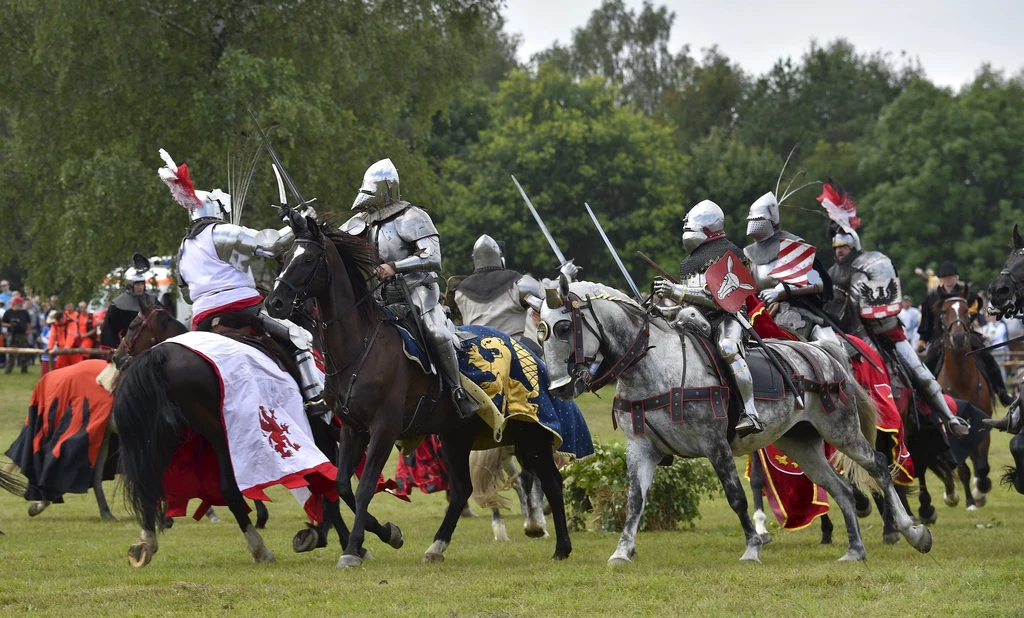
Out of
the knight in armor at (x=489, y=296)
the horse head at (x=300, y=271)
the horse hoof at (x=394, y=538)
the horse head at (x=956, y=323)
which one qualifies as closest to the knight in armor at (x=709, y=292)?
the horse head at (x=300, y=271)

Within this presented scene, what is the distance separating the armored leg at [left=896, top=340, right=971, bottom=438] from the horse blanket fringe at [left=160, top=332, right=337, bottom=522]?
18.6 feet

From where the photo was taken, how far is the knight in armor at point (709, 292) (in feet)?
31.9

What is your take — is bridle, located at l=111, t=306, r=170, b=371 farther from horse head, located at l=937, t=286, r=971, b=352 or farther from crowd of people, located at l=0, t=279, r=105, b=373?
crowd of people, located at l=0, t=279, r=105, b=373

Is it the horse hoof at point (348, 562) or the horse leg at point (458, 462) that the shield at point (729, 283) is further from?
the horse hoof at point (348, 562)

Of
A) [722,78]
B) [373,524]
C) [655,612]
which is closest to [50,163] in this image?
[373,524]

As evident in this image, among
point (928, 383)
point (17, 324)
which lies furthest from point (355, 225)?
point (17, 324)

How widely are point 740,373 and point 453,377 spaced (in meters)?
2.07

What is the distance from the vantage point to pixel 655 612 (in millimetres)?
7359

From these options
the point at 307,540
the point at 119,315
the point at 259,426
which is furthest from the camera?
the point at 119,315

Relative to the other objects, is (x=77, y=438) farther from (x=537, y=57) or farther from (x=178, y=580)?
(x=537, y=57)

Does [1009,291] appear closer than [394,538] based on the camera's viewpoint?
Yes

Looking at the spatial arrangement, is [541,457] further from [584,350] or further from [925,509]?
[925,509]

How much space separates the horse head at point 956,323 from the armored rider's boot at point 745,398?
669cm

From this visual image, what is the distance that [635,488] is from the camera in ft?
31.2
